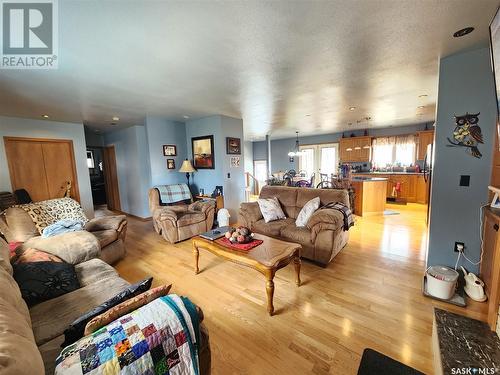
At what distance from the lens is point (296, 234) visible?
2959 mm

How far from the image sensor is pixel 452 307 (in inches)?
79.7

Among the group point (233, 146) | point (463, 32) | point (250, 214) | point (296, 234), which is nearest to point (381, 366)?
point (296, 234)

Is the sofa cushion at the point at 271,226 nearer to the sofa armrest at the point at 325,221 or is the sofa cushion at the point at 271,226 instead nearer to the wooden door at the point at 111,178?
Answer: the sofa armrest at the point at 325,221

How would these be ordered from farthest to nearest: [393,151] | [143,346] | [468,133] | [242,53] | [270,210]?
[393,151] < [270,210] < [468,133] < [242,53] < [143,346]

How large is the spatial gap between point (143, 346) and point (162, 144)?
4.53 metres

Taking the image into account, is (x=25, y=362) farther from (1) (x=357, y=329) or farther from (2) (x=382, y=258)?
(2) (x=382, y=258)

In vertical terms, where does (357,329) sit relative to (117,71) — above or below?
below

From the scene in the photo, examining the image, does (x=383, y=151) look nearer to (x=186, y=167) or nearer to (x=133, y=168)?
(x=186, y=167)

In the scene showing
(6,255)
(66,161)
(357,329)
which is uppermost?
(66,161)

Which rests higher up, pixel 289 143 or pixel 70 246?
pixel 289 143

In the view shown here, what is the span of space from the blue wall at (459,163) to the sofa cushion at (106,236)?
4010 mm

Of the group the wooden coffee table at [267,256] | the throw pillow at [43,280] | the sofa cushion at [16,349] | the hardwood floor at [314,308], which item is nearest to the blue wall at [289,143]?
the hardwood floor at [314,308]

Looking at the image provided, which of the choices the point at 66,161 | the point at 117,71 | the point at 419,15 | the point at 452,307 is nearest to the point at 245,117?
the point at 117,71

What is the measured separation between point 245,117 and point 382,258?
375cm
